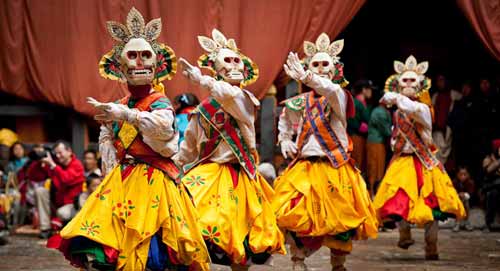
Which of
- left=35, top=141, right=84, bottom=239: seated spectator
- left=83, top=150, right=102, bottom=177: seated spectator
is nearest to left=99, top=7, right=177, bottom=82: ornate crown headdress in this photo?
left=35, top=141, right=84, bottom=239: seated spectator

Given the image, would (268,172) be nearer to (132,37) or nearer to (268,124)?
(268,124)

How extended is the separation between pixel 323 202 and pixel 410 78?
1.96 metres

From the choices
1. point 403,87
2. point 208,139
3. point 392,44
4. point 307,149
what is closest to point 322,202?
point 307,149

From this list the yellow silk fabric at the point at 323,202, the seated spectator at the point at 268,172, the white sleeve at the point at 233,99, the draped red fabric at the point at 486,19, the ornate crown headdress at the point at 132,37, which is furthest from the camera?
the draped red fabric at the point at 486,19

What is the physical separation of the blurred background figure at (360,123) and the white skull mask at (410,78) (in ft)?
10.5

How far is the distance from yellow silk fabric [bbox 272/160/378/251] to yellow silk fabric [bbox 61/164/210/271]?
2016 millimetres

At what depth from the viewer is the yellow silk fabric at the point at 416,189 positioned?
9.52 metres

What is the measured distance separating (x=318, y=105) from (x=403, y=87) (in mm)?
1548

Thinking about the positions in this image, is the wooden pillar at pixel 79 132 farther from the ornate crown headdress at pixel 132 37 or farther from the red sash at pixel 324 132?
the ornate crown headdress at pixel 132 37

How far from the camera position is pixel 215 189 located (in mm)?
7414

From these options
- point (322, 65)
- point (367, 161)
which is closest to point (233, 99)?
point (322, 65)

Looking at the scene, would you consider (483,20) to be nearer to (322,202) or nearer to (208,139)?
(322,202)

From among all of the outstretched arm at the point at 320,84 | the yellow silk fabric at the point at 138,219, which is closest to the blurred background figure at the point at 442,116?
the outstretched arm at the point at 320,84

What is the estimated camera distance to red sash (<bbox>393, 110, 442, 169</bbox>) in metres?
9.73
